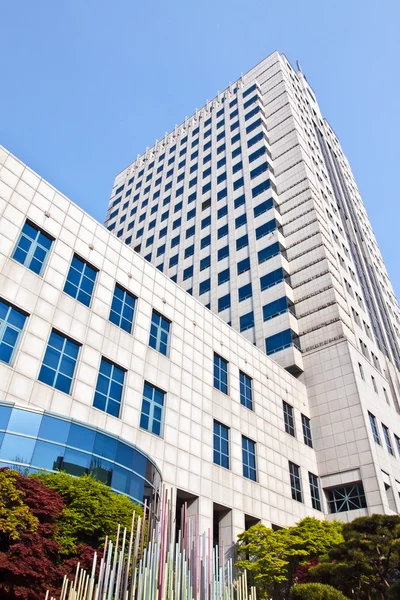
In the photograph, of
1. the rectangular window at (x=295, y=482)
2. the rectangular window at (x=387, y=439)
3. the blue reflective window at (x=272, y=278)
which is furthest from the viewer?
the blue reflective window at (x=272, y=278)

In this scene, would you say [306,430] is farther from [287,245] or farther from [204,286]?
[204,286]

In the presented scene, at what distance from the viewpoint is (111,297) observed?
2773 centimetres

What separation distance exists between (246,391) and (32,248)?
1911cm

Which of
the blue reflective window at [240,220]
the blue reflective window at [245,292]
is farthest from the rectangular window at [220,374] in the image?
the blue reflective window at [240,220]

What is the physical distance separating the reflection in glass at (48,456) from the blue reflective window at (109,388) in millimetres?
4611

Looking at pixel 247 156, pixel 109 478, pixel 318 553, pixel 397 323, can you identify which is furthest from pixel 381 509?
pixel 247 156

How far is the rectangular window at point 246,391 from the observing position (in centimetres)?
3512

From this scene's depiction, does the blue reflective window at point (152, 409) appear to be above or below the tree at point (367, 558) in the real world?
above

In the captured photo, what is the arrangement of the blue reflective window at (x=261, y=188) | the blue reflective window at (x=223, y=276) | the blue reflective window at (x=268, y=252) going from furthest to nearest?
1. the blue reflective window at (x=261, y=188)
2. the blue reflective window at (x=223, y=276)
3. the blue reflective window at (x=268, y=252)

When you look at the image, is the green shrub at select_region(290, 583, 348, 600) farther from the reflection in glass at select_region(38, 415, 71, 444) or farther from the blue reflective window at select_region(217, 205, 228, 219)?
the blue reflective window at select_region(217, 205, 228, 219)

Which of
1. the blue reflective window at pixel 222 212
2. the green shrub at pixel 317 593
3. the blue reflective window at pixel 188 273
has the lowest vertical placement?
the green shrub at pixel 317 593

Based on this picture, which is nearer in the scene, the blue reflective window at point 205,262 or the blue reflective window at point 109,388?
the blue reflective window at point 109,388

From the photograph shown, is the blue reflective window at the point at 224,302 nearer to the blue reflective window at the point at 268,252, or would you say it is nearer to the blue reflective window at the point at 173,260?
the blue reflective window at the point at 268,252

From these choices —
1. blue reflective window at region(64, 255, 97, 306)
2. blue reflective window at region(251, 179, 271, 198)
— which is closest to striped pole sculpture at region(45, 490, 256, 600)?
blue reflective window at region(64, 255, 97, 306)
